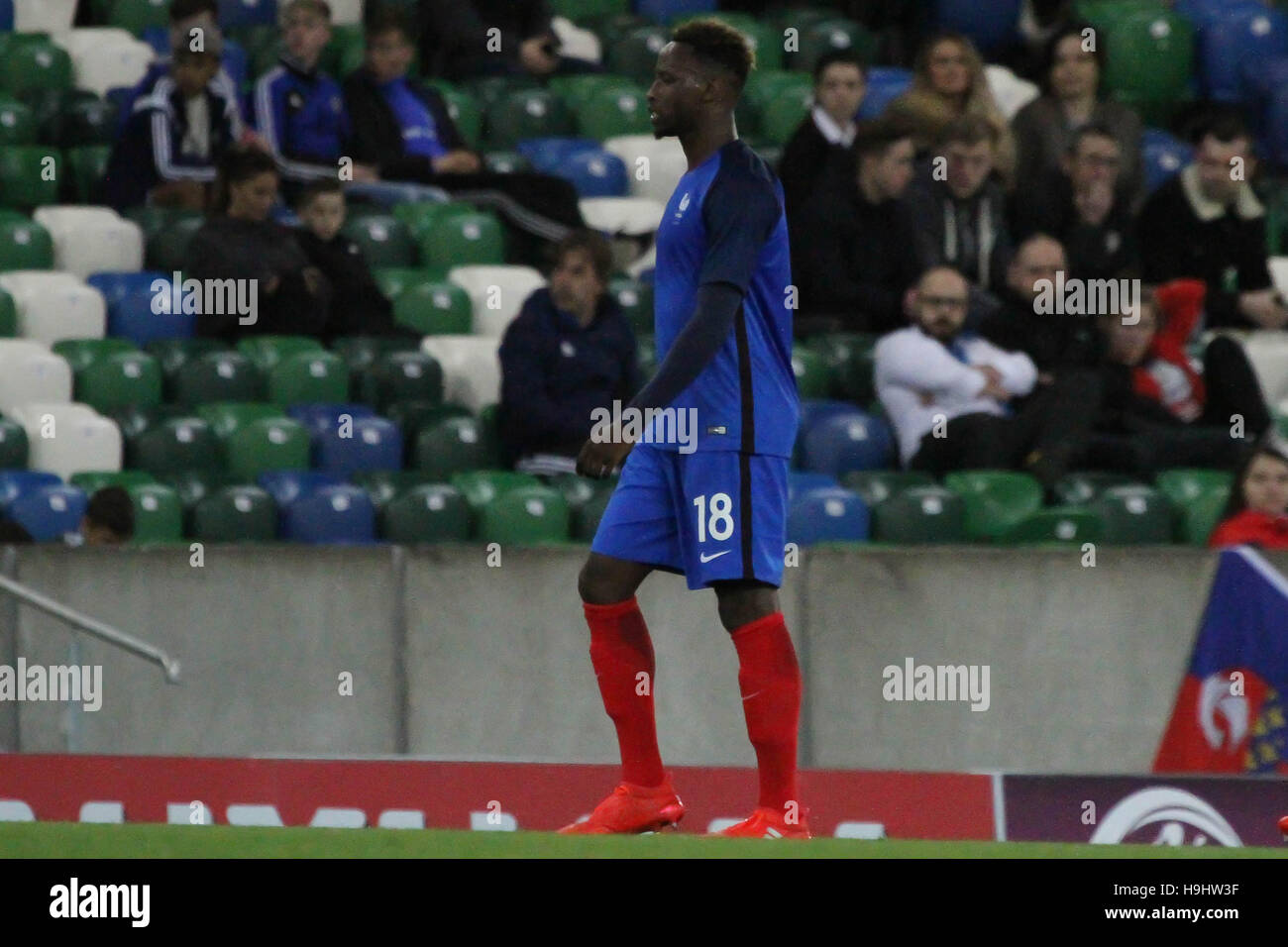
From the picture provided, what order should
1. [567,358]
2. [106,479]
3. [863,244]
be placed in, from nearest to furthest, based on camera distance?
[106,479] → [567,358] → [863,244]

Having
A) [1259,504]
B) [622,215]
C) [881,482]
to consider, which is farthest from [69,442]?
[1259,504]

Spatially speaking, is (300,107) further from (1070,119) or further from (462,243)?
(1070,119)

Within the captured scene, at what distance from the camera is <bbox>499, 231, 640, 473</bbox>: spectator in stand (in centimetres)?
946

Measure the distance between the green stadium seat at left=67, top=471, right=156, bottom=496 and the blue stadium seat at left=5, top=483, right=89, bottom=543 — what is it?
0.26 feet

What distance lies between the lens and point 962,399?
9.51 meters

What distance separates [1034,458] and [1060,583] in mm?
1316

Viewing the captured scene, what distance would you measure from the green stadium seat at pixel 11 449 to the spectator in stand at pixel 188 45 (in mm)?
1849

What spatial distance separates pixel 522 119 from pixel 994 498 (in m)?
3.77

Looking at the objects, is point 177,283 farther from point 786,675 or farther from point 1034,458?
point 786,675

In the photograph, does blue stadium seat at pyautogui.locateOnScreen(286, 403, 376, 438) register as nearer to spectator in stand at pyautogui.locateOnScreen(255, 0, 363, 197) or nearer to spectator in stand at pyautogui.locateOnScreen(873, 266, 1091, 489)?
spectator in stand at pyautogui.locateOnScreen(255, 0, 363, 197)

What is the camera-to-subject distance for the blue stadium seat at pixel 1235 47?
11.9 meters

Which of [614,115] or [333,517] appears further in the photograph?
[614,115]

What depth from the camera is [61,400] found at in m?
9.96

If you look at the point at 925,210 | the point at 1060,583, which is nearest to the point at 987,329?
the point at 925,210
